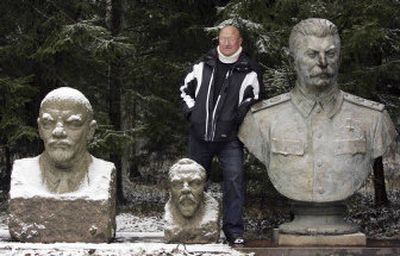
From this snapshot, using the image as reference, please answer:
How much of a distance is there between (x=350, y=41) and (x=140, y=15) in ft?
17.8

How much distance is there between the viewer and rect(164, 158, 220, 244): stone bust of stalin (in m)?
6.03

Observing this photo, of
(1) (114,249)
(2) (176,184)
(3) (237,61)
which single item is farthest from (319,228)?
(1) (114,249)

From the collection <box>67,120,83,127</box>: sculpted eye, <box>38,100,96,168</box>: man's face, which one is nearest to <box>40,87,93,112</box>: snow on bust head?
<box>38,100,96,168</box>: man's face

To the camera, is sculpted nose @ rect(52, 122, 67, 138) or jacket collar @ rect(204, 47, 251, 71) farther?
jacket collar @ rect(204, 47, 251, 71)

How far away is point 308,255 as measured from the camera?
5938 millimetres

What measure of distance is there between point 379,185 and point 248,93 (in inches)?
270

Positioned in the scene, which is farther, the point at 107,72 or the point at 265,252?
the point at 107,72

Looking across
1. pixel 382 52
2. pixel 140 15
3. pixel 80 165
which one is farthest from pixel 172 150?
pixel 80 165

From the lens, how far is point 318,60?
6125 millimetres

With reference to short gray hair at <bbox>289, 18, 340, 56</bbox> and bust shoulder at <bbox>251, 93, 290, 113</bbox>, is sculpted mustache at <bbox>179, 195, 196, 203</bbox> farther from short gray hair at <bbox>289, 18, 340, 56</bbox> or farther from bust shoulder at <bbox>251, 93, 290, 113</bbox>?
short gray hair at <bbox>289, 18, 340, 56</bbox>

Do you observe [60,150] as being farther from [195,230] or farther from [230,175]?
[230,175]

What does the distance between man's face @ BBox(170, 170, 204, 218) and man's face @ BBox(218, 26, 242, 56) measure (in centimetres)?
114

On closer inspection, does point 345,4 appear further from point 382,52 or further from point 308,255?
point 308,255

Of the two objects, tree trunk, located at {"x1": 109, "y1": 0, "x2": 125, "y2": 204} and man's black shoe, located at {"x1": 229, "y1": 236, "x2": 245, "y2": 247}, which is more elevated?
tree trunk, located at {"x1": 109, "y1": 0, "x2": 125, "y2": 204}
